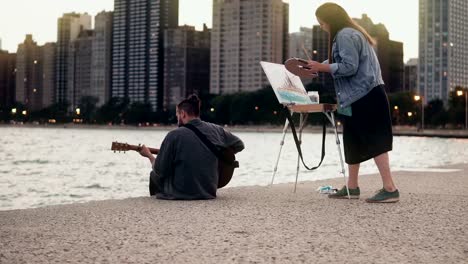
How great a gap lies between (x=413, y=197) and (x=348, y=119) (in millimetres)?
1511

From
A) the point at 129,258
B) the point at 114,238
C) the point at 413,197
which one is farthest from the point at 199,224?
the point at 413,197

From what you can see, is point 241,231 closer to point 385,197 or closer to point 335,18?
point 385,197

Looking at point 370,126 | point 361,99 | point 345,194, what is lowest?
point 345,194

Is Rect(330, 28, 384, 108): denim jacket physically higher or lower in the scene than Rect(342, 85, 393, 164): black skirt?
higher

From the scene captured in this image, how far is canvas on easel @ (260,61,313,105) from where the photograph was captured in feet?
29.0

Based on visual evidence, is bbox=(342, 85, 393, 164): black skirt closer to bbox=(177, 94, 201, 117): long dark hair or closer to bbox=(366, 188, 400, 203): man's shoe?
bbox=(366, 188, 400, 203): man's shoe

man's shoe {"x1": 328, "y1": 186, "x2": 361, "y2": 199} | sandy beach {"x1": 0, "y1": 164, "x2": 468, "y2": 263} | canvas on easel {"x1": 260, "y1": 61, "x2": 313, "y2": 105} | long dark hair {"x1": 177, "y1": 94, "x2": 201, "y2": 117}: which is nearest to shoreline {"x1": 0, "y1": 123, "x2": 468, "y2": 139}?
canvas on easel {"x1": 260, "y1": 61, "x2": 313, "y2": 105}

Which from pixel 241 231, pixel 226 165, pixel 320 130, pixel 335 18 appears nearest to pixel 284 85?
pixel 335 18

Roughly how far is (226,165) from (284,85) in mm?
1387

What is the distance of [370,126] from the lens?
806cm

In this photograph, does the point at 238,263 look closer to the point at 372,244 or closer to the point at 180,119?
the point at 372,244

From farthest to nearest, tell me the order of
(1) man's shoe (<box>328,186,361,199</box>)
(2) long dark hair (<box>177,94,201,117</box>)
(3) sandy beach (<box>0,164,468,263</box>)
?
1. (1) man's shoe (<box>328,186,361,199</box>)
2. (2) long dark hair (<box>177,94,201,117</box>)
3. (3) sandy beach (<box>0,164,468,263</box>)

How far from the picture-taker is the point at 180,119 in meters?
8.23

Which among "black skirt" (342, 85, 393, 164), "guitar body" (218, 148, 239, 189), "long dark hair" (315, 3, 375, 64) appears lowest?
"guitar body" (218, 148, 239, 189)
